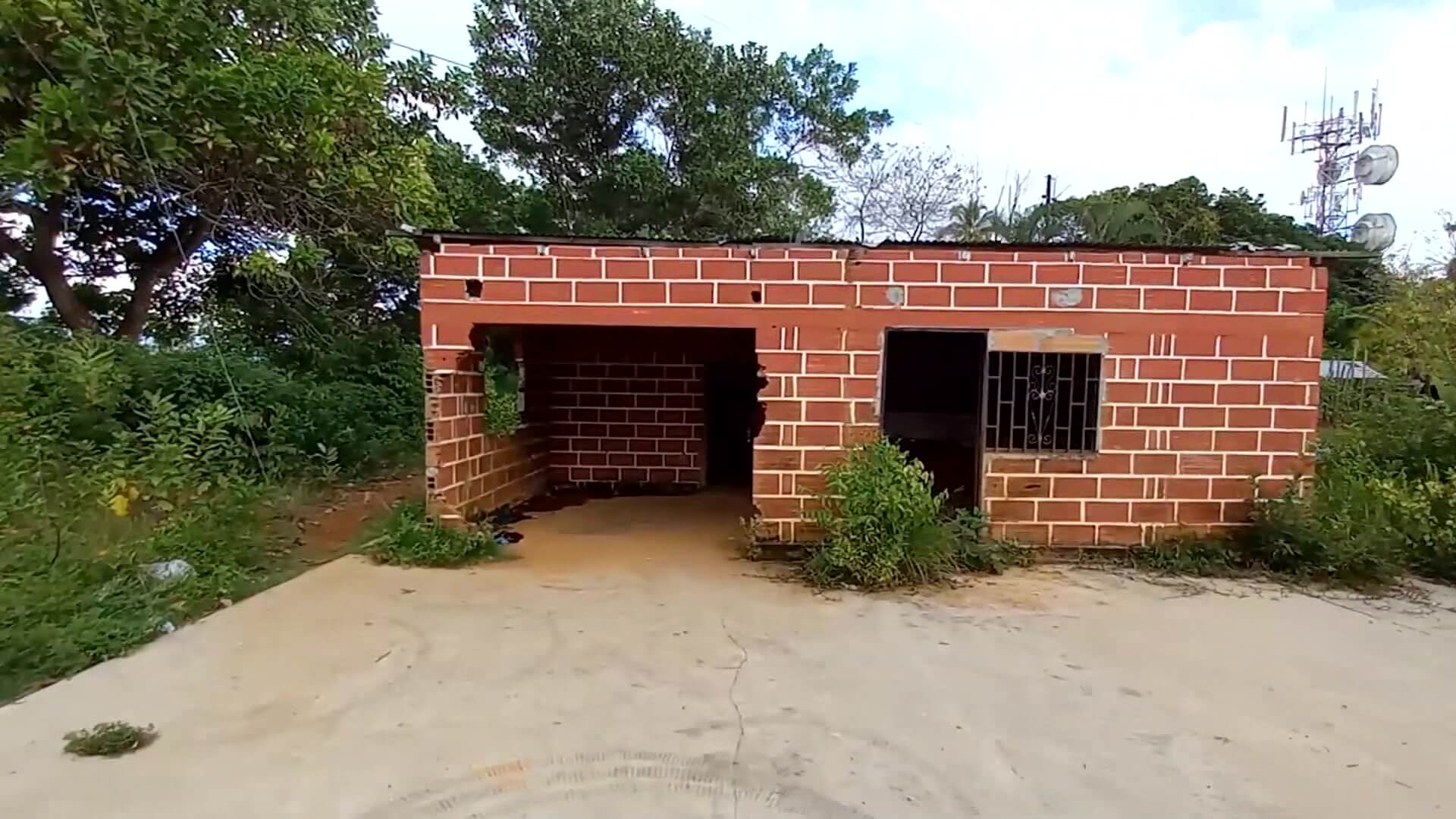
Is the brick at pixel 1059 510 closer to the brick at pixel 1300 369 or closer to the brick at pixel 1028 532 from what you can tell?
the brick at pixel 1028 532

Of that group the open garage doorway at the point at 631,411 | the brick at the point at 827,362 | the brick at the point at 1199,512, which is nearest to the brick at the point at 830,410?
the brick at the point at 827,362

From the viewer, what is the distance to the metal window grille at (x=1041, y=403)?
19.6 ft

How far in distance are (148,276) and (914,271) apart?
24.8ft

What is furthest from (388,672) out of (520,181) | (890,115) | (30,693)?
(890,115)

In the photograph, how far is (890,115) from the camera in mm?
14219

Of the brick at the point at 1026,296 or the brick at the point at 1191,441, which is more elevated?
the brick at the point at 1026,296

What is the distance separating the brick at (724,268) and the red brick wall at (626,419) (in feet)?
10.7

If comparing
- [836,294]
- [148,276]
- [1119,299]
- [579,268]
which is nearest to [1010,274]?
[1119,299]

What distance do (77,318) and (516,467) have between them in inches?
175

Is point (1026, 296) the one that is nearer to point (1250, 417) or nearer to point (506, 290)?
point (1250, 417)

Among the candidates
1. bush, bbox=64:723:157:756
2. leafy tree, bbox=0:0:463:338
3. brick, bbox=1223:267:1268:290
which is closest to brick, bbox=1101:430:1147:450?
brick, bbox=1223:267:1268:290

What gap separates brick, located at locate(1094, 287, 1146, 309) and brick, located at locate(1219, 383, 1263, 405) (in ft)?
2.71

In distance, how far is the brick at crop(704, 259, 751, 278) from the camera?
19.5 ft

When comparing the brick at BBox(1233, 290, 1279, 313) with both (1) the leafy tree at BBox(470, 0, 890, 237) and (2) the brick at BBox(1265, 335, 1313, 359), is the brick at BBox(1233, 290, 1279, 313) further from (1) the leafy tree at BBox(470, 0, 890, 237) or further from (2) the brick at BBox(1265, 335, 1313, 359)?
(1) the leafy tree at BBox(470, 0, 890, 237)
